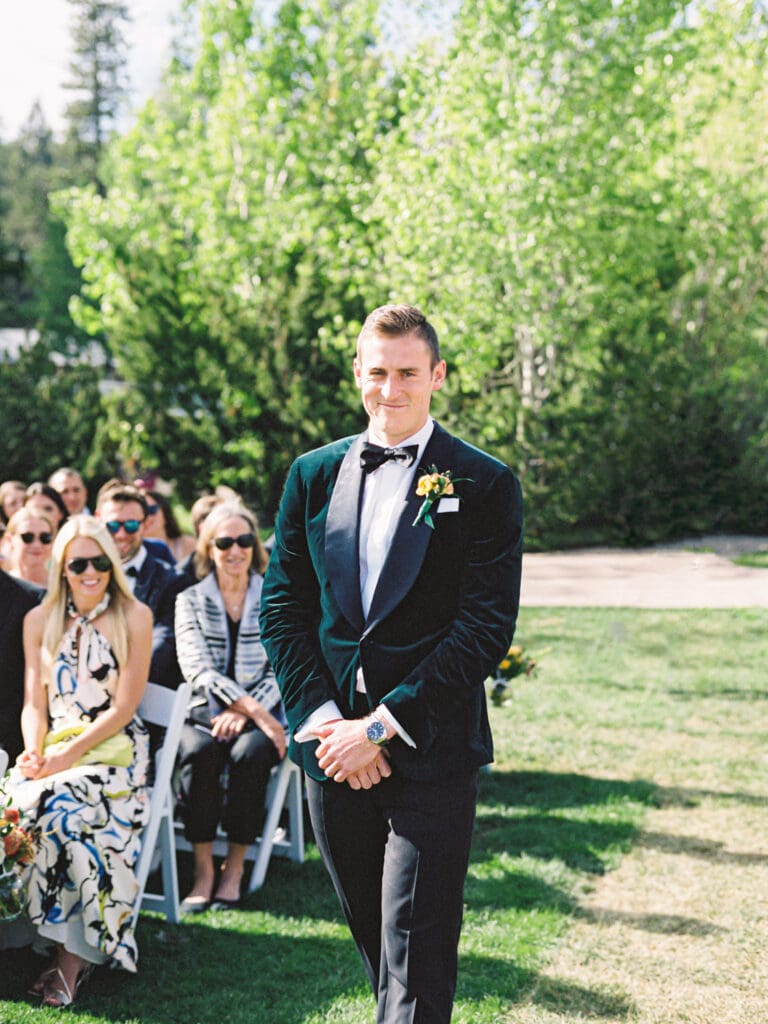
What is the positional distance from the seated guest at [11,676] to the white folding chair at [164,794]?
0.53 meters

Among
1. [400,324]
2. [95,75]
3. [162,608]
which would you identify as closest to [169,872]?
[162,608]

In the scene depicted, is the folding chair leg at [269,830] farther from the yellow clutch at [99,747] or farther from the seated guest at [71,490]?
the seated guest at [71,490]

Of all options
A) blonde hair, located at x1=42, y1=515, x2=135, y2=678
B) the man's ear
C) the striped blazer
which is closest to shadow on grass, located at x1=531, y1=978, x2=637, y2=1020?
the striped blazer

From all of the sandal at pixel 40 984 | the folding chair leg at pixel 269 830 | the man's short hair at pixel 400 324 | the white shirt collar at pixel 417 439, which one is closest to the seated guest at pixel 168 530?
the folding chair leg at pixel 269 830

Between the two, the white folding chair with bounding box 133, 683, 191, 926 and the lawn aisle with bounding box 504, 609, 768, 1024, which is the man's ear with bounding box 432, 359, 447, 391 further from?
the white folding chair with bounding box 133, 683, 191, 926

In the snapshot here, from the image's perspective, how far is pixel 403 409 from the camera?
2898mm

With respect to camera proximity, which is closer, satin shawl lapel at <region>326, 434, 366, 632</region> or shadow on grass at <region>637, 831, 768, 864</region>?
satin shawl lapel at <region>326, 434, 366, 632</region>

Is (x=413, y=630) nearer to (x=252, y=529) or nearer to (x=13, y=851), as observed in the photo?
(x=13, y=851)

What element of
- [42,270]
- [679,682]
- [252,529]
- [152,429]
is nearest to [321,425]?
[152,429]

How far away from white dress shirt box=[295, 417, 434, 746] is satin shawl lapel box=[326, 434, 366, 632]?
0.09 ft

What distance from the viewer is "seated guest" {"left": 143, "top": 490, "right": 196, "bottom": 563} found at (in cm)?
844

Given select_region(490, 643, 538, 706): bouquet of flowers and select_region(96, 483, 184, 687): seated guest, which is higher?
select_region(96, 483, 184, 687): seated guest

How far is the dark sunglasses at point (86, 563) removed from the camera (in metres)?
4.86

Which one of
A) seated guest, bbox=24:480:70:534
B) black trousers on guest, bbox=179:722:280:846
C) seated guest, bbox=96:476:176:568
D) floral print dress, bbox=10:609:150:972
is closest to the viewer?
floral print dress, bbox=10:609:150:972
